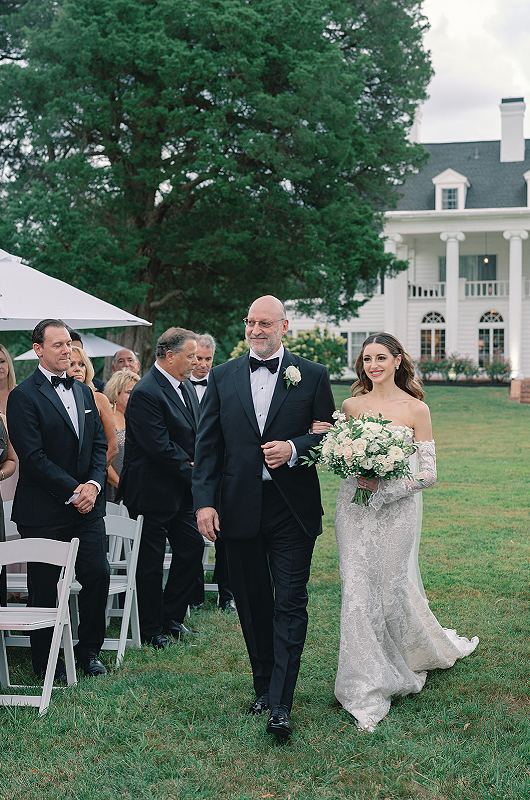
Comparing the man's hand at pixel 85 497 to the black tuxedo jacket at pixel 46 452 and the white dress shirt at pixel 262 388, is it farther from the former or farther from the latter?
the white dress shirt at pixel 262 388

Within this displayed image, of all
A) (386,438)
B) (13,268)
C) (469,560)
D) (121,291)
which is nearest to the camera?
(386,438)

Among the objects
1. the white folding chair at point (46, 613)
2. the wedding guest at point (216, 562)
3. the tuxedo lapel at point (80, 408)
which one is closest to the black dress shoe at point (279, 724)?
the white folding chair at point (46, 613)

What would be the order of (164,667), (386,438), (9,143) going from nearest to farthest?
1. (386,438)
2. (164,667)
3. (9,143)

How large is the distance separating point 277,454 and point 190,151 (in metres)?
20.2

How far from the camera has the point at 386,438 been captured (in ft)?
19.6

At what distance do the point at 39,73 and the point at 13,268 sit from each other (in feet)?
56.9

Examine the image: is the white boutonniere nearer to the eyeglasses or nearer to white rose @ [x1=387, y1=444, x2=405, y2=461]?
the eyeglasses

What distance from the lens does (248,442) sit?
6.00 m

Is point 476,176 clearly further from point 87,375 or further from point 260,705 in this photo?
point 260,705

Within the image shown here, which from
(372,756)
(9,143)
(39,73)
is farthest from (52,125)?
(372,756)

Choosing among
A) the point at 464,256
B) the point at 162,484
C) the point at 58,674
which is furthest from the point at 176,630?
the point at 464,256

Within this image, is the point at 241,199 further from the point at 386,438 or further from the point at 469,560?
the point at 386,438

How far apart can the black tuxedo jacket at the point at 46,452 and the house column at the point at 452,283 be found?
4285 cm

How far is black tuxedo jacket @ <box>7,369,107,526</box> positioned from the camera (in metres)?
6.94
